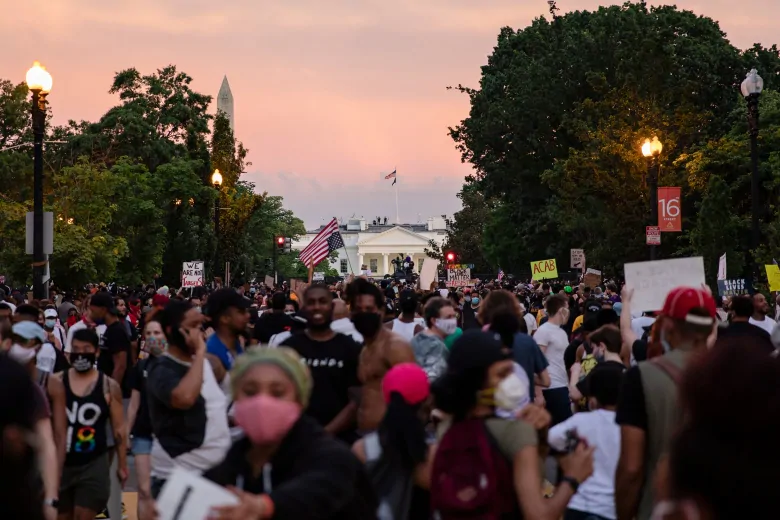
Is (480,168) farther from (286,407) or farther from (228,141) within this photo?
(286,407)

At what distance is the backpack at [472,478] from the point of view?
480 centimetres

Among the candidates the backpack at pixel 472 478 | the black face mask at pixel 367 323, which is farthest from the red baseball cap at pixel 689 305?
the black face mask at pixel 367 323

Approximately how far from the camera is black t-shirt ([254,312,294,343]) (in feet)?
40.9

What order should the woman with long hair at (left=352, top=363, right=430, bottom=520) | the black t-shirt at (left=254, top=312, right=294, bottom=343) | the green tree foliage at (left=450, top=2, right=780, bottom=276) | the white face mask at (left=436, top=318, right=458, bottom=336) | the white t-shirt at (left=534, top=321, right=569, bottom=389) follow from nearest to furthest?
Answer: the woman with long hair at (left=352, top=363, right=430, bottom=520) → the white face mask at (left=436, top=318, right=458, bottom=336) → the white t-shirt at (left=534, top=321, right=569, bottom=389) → the black t-shirt at (left=254, top=312, right=294, bottom=343) → the green tree foliage at (left=450, top=2, right=780, bottom=276)

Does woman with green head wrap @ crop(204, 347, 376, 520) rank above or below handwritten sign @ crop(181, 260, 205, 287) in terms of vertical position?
below

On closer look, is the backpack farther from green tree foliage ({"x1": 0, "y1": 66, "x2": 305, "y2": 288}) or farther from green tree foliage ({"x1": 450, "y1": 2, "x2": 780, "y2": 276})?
green tree foliage ({"x1": 450, "y1": 2, "x2": 780, "y2": 276})

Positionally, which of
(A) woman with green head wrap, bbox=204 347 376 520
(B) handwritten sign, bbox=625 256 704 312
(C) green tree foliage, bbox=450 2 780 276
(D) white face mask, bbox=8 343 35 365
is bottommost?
(A) woman with green head wrap, bbox=204 347 376 520

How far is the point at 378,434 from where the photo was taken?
16.5 feet

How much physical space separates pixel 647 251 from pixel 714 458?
45.0 meters

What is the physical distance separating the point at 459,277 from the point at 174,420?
33.3 metres

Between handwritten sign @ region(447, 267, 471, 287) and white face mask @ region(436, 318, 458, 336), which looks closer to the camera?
white face mask @ region(436, 318, 458, 336)

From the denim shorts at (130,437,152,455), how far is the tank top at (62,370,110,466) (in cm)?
39

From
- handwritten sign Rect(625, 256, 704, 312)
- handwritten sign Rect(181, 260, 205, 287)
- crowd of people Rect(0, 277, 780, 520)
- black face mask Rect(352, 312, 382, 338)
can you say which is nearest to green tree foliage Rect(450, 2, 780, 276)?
handwritten sign Rect(181, 260, 205, 287)

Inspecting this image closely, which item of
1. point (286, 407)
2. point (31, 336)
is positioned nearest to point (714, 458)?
point (286, 407)
